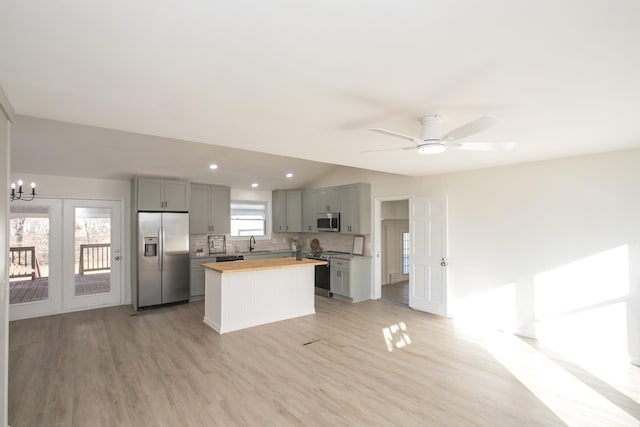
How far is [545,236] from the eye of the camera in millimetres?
4191

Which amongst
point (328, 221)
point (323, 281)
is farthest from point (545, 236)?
point (323, 281)

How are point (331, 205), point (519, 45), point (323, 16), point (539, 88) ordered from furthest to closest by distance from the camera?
1. point (331, 205)
2. point (539, 88)
3. point (519, 45)
4. point (323, 16)

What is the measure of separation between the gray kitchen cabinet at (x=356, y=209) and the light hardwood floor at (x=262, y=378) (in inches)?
81.2

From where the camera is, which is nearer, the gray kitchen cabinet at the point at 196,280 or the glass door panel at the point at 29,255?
the glass door panel at the point at 29,255

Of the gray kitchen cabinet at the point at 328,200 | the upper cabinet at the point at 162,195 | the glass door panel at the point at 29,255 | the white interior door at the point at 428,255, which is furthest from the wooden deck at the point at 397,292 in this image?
the glass door panel at the point at 29,255

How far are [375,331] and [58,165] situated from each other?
18.1 ft

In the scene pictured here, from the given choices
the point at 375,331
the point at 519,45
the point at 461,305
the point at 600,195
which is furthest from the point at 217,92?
the point at 461,305

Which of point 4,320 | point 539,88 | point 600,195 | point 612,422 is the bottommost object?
point 612,422

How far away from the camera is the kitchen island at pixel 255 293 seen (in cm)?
454

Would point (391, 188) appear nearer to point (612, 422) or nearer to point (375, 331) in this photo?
point (375, 331)

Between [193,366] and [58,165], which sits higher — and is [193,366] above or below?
below

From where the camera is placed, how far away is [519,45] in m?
1.54

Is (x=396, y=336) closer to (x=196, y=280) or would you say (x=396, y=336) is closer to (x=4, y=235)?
(x=196, y=280)

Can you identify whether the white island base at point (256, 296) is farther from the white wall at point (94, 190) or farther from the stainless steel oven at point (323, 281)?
the white wall at point (94, 190)
